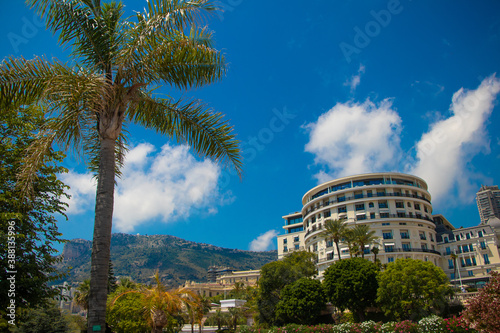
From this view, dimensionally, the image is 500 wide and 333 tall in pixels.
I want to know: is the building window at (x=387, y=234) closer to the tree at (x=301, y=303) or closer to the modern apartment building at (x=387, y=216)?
the modern apartment building at (x=387, y=216)

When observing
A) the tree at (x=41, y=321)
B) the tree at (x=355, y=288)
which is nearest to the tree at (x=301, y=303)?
the tree at (x=355, y=288)

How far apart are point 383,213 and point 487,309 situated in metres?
62.3

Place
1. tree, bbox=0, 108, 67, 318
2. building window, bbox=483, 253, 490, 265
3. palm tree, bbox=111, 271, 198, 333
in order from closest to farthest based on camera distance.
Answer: tree, bbox=0, 108, 67, 318
palm tree, bbox=111, 271, 198, 333
building window, bbox=483, 253, 490, 265

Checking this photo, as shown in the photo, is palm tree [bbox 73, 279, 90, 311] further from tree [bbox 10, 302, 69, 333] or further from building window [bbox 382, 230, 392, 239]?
building window [bbox 382, 230, 392, 239]

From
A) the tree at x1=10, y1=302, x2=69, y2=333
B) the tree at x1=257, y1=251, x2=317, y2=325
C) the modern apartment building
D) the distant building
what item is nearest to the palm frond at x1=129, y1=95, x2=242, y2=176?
the tree at x1=10, y1=302, x2=69, y2=333

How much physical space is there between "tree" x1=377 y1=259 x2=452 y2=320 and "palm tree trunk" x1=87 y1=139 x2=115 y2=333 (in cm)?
3914

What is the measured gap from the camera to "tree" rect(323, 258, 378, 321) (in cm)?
4478

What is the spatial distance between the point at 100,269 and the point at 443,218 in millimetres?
111823

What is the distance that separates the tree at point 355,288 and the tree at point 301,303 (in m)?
1.71

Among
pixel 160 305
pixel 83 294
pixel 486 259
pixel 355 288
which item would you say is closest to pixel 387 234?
pixel 486 259

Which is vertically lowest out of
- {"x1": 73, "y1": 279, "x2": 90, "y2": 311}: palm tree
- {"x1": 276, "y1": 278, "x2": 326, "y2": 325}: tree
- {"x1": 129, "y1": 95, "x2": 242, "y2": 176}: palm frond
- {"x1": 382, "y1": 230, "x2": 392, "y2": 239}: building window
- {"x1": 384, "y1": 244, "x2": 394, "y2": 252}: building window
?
{"x1": 276, "y1": 278, "x2": 326, "y2": 325}: tree

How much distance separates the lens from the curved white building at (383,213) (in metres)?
72.2

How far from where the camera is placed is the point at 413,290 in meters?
38.4

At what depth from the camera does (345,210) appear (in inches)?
3049
